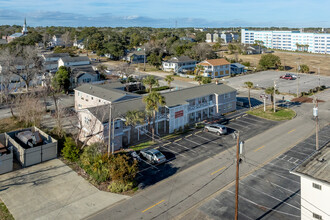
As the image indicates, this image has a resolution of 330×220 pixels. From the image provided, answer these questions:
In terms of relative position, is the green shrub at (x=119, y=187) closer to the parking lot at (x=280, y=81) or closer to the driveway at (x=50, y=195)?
the driveway at (x=50, y=195)

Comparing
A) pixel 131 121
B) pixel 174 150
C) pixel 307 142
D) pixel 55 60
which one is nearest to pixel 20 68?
pixel 55 60

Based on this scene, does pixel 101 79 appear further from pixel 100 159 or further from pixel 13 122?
pixel 100 159

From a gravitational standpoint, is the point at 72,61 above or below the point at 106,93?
above

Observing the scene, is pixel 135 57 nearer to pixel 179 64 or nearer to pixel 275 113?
pixel 179 64

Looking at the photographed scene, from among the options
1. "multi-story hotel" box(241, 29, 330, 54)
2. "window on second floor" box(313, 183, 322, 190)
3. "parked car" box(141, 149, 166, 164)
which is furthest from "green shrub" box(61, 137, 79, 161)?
"multi-story hotel" box(241, 29, 330, 54)

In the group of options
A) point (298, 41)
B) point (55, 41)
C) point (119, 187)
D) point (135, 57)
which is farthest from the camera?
point (298, 41)

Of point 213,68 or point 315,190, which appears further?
point 213,68

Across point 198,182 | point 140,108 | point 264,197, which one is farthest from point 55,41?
point 264,197
